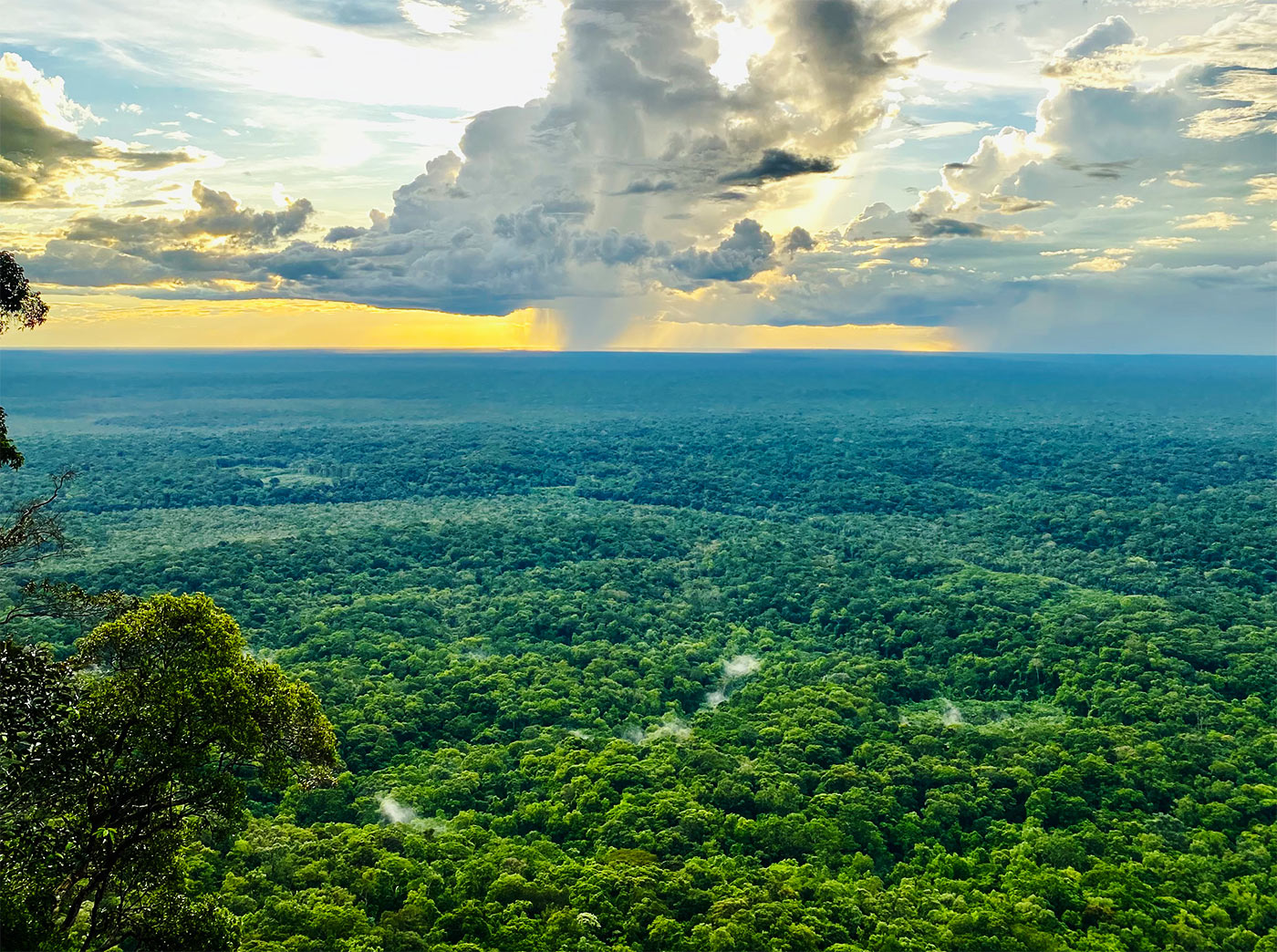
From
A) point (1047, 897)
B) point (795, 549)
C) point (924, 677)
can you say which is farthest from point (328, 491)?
point (1047, 897)

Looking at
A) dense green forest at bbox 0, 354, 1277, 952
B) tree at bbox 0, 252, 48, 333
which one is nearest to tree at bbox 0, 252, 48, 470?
tree at bbox 0, 252, 48, 333

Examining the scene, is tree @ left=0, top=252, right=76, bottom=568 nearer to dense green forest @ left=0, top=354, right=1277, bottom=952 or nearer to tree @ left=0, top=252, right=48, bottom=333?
tree @ left=0, top=252, right=48, bottom=333

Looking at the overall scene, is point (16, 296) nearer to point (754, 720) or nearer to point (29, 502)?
point (29, 502)

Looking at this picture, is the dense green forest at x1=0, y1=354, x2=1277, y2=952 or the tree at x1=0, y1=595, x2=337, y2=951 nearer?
the tree at x1=0, y1=595, x2=337, y2=951

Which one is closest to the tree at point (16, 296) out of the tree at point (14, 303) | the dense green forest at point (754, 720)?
the tree at point (14, 303)

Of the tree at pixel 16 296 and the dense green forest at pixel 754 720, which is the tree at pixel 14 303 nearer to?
the tree at pixel 16 296

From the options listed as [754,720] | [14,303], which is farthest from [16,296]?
[754,720]
